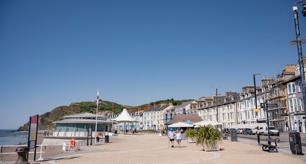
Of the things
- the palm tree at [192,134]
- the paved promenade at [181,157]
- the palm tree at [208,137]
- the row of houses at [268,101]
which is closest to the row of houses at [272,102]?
the row of houses at [268,101]

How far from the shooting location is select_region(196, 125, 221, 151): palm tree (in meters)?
15.5

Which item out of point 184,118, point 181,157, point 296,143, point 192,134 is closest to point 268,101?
point 184,118

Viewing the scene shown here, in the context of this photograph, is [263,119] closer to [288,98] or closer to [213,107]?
[288,98]

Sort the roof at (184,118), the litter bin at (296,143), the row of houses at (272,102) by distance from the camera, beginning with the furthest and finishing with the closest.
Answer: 1. the roof at (184,118)
2. the row of houses at (272,102)
3. the litter bin at (296,143)

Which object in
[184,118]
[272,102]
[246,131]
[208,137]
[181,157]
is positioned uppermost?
[272,102]

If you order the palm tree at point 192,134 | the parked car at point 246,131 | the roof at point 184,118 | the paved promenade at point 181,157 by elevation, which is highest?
the roof at point 184,118

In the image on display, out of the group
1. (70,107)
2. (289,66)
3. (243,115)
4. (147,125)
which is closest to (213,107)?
(243,115)

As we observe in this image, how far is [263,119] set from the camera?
162 ft

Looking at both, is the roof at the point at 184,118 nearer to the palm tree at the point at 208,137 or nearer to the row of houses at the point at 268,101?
the row of houses at the point at 268,101

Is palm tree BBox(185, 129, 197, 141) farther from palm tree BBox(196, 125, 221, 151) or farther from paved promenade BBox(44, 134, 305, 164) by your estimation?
paved promenade BBox(44, 134, 305, 164)

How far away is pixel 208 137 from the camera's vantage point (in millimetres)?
15570

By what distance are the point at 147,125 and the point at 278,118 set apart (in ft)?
204

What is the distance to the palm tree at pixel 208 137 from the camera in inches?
610

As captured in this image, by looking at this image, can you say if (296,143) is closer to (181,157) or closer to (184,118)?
(181,157)
